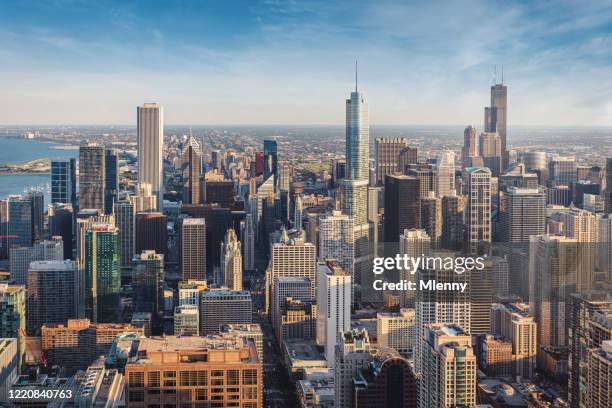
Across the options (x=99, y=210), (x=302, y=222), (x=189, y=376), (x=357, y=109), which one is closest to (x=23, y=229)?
(x=99, y=210)

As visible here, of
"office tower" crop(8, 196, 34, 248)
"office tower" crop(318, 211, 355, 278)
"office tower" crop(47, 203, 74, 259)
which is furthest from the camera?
"office tower" crop(8, 196, 34, 248)

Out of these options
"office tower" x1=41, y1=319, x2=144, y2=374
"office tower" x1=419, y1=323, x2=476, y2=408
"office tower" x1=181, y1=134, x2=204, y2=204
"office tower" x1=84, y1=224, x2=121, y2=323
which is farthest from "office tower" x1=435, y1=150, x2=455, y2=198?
"office tower" x1=419, y1=323, x2=476, y2=408

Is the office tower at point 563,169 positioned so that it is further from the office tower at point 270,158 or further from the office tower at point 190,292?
the office tower at point 190,292

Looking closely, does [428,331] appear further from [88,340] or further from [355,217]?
[355,217]

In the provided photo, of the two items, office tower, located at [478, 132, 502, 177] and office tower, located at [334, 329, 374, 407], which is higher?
office tower, located at [478, 132, 502, 177]

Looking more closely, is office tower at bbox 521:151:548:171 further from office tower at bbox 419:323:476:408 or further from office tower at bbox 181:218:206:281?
office tower at bbox 419:323:476:408
